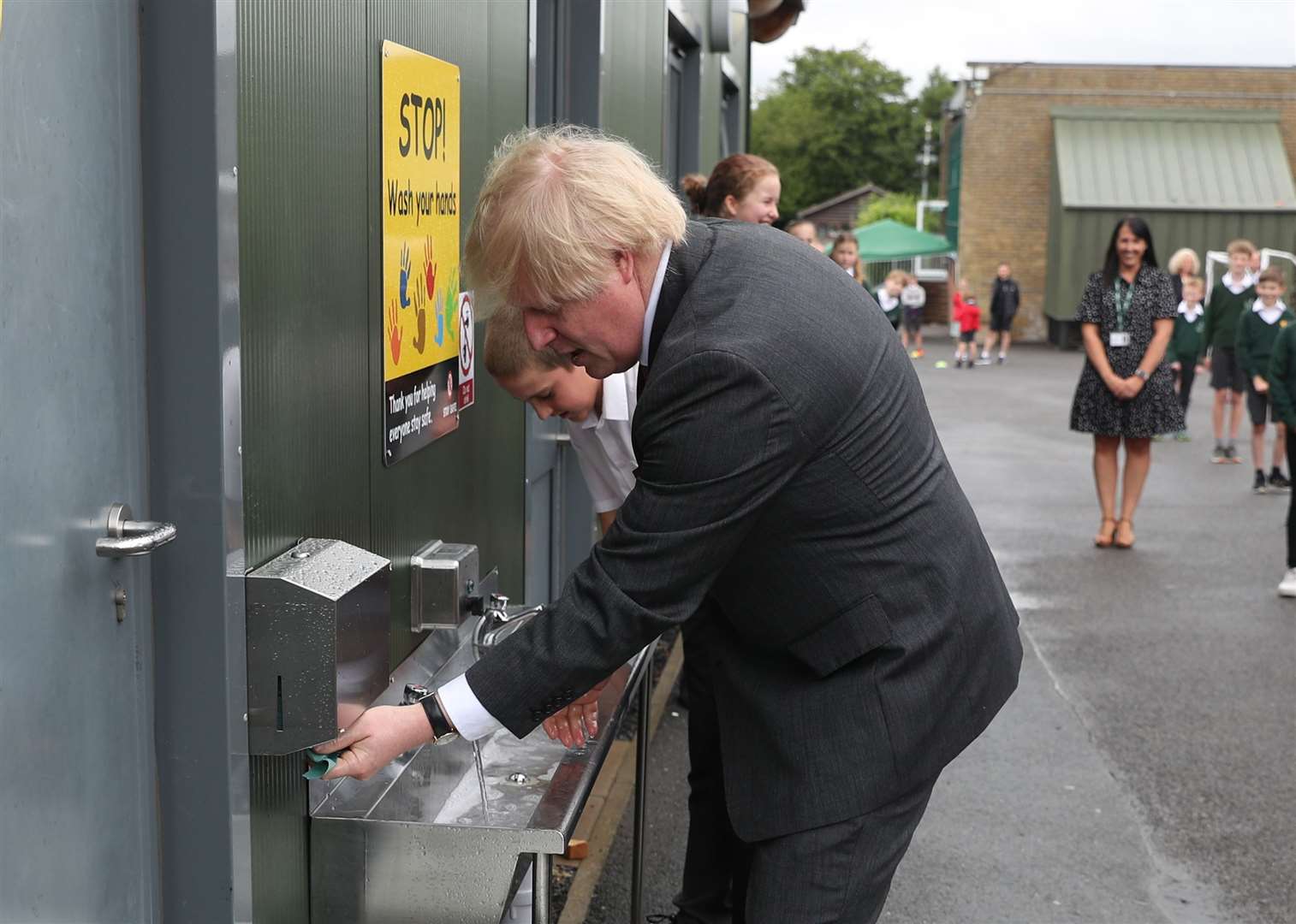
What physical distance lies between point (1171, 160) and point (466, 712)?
31601 millimetres

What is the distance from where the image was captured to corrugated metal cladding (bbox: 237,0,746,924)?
2.24 metres

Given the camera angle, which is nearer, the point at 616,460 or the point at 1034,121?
the point at 616,460

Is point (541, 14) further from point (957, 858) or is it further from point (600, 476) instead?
point (957, 858)

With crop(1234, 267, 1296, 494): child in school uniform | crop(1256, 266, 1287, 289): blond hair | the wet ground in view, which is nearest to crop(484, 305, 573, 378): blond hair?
the wet ground

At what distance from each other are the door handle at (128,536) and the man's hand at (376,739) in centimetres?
40

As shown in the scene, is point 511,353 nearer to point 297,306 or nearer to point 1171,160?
point 297,306

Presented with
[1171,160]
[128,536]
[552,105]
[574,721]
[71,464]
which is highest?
[1171,160]

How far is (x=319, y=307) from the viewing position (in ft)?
8.32

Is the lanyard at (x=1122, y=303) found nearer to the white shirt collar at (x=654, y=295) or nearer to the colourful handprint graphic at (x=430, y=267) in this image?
Result: the colourful handprint graphic at (x=430, y=267)

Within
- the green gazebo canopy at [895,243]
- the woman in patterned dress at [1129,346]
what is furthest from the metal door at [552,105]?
the green gazebo canopy at [895,243]

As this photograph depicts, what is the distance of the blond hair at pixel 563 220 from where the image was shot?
1.97 meters

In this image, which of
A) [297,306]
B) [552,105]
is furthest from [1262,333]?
[297,306]

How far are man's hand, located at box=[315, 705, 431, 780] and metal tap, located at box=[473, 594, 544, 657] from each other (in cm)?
83

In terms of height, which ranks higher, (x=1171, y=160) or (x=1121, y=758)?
(x=1171, y=160)
